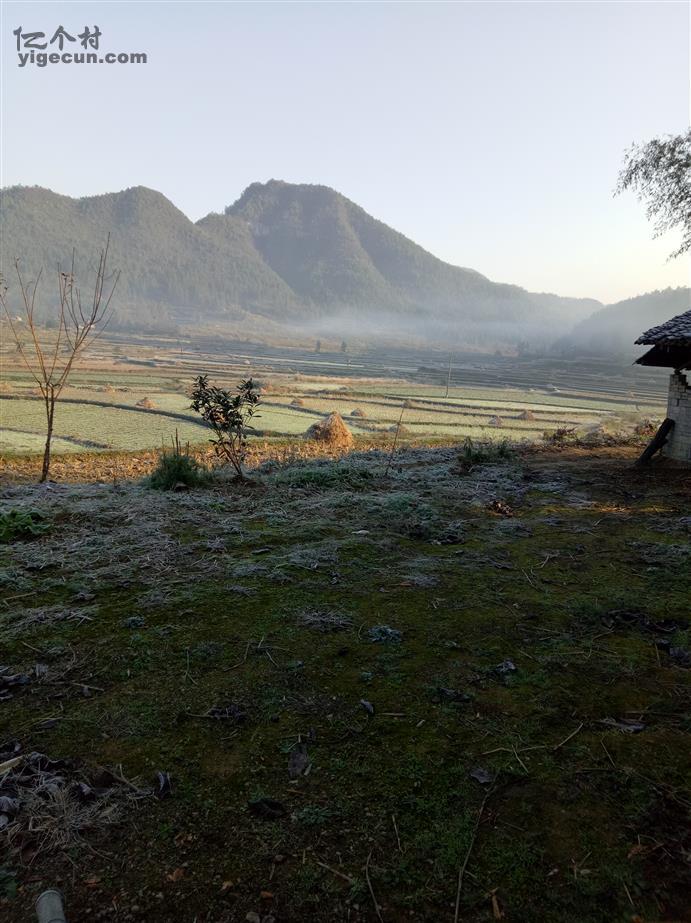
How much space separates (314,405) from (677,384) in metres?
18.0

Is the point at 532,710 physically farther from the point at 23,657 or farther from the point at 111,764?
the point at 23,657

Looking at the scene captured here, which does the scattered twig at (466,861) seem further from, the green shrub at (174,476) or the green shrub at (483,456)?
the green shrub at (483,456)

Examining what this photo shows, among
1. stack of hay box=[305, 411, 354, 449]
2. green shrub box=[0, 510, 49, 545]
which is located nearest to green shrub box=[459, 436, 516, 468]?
stack of hay box=[305, 411, 354, 449]

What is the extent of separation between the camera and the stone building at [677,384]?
399 inches

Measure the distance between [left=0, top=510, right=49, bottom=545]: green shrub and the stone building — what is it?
9.95 m

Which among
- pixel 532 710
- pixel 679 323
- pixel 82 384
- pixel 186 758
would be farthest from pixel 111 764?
pixel 82 384

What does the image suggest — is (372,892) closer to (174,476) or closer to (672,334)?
(174,476)

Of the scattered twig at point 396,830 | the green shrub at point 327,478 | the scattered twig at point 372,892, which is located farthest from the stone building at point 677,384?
the scattered twig at point 372,892

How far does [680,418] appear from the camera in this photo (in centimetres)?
1051

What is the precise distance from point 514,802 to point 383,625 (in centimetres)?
167

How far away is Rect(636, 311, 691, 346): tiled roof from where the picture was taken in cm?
963

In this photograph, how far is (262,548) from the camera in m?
5.65

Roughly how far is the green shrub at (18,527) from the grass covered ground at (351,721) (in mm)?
38

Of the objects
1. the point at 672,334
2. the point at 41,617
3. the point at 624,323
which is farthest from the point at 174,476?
the point at 624,323
